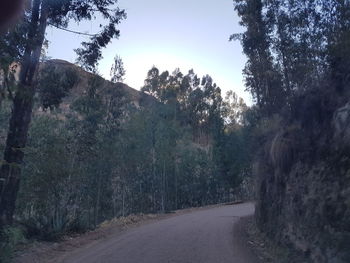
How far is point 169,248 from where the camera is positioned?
13891 mm

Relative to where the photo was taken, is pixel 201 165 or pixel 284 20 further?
pixel 201 165

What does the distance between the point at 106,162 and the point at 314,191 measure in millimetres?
24692

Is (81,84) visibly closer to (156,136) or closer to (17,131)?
(17,131)

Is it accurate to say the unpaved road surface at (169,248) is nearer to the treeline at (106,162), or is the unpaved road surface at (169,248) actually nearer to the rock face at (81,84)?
the treeline at (106,162)

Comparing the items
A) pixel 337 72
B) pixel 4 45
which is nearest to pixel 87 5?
pixel 4 45

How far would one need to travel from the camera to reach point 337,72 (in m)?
11.9

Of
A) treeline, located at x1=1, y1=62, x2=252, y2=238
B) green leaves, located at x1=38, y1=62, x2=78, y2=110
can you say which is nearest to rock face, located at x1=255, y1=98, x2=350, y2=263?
treeline, located at x1=1, y1=62, x2=252, y2=238

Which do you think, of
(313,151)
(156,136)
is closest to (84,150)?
(156,136)

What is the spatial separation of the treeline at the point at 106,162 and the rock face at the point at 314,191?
765 cm

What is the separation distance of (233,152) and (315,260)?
3775 centimetres

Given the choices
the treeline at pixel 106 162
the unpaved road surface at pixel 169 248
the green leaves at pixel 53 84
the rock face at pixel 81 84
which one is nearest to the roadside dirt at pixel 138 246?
the unpaved road surface at pixel 169 248

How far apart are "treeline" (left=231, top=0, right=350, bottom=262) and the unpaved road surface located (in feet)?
4.75

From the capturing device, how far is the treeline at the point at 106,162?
17703mm

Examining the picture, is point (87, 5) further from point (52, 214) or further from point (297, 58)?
point (297, 58)
